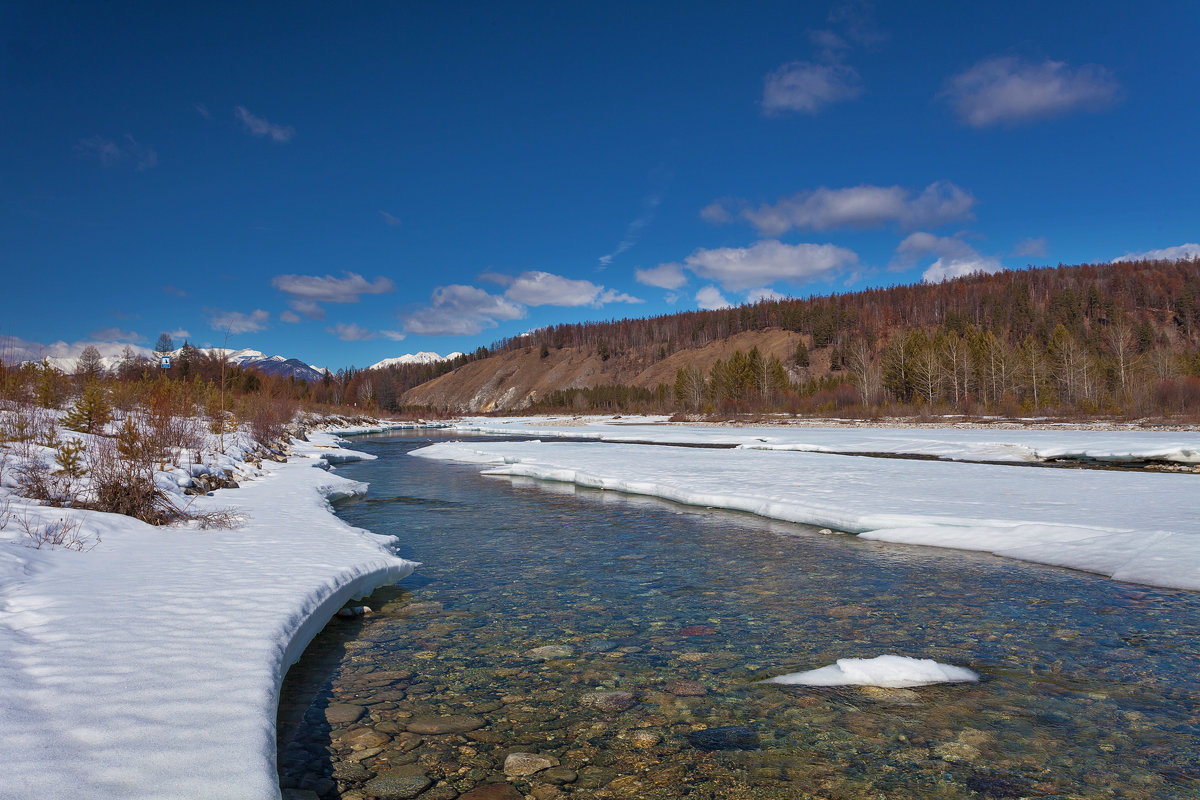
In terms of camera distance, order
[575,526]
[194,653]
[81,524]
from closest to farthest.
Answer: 1. [194,653]
2. [81,524]
3. [575,526]

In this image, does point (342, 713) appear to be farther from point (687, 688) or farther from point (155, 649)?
point (687, 688)

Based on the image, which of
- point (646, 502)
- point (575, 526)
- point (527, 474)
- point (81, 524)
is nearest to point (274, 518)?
point (81, 524)

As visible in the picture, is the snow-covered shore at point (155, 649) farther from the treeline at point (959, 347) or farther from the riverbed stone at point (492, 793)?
the treeline at point (959, 347)

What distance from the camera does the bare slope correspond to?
431ft

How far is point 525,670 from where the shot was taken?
4.90 m

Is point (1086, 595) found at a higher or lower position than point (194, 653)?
lower

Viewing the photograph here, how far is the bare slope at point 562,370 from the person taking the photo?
431 feet

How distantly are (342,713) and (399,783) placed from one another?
1091 mm

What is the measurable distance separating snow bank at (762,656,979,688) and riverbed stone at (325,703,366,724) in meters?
2.97

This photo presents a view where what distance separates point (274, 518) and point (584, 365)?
476 feet

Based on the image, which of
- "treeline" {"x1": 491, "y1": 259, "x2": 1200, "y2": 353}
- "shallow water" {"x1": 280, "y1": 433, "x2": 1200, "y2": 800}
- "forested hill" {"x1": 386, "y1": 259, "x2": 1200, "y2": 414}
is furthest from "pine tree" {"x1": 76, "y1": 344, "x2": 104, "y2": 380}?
"treeline" {"x1": 491, "y1": 259, "x2": 1200, "y2": 353}

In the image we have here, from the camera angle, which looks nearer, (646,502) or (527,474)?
(646,502)

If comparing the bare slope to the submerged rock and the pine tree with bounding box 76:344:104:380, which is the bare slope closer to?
the pine tree with bounding box 76:344:104:380

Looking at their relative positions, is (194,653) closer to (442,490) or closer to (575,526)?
(575,526)
